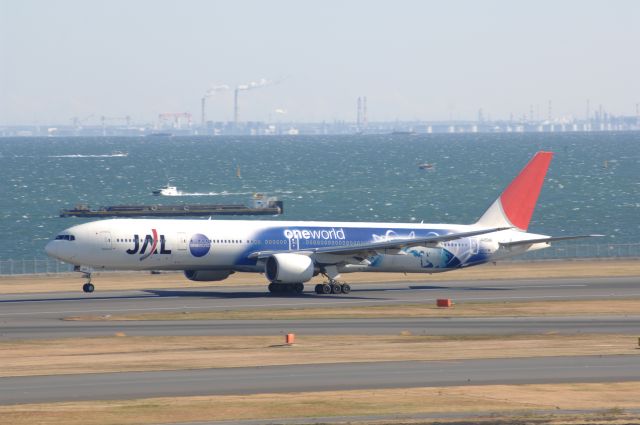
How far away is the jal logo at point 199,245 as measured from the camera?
71.4 metres

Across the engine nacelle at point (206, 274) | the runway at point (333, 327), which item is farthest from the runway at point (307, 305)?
the engine nacelle at point (206, 274)

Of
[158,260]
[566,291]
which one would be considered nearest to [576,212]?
[566,291]

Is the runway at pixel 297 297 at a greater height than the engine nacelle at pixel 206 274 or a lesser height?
lesser

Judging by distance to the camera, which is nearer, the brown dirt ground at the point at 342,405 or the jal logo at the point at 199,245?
the brown dirt ground at the point at 342,405

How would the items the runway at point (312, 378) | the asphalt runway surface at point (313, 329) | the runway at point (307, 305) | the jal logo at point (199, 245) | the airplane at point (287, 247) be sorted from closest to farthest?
the runway at point (312, 378) → the asphalt runway surface at point (313, 329) → the runway at point (307, 305) → the airplane at point (287, 247) → the jal logo at point (199, 245)

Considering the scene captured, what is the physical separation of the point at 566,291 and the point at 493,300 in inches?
304

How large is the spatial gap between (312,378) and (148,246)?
1266 inches

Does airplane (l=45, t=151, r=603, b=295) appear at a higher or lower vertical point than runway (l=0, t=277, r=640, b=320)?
higher

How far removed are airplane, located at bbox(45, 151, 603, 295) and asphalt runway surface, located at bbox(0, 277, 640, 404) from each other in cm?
168

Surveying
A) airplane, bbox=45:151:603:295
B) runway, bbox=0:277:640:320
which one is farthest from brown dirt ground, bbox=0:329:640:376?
airplane, bbox=45:151:603:295

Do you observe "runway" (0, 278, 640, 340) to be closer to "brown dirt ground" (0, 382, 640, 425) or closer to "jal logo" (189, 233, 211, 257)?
"jal logo" (189, 233, 211, 257)

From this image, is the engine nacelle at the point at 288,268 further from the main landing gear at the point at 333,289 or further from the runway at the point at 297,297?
the main landing gear at the point at 333,289

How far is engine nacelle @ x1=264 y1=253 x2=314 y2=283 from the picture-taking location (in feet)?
237

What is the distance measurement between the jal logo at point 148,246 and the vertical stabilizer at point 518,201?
2367 centimetres
